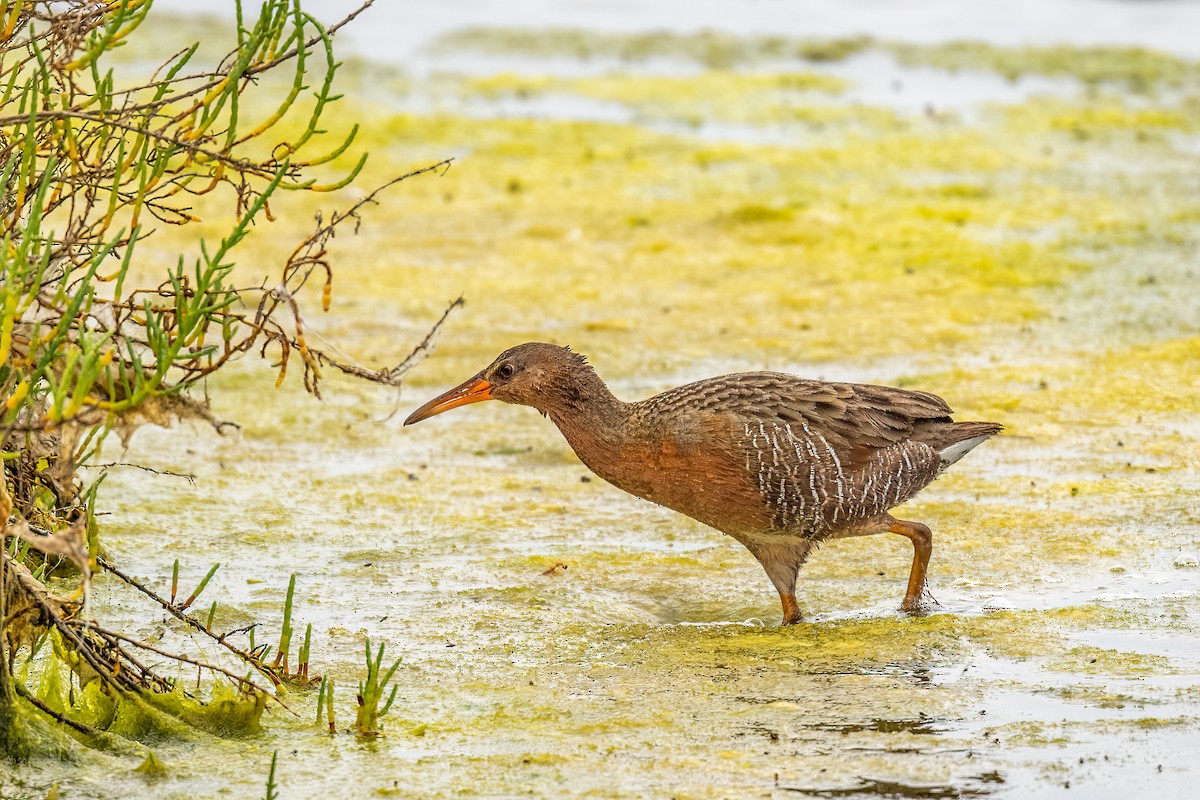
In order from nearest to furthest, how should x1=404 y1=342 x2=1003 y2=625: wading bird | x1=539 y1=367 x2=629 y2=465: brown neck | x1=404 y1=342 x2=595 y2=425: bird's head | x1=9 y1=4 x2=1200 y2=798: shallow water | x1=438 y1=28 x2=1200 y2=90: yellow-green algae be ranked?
1. x1=9 y1=4 x2=1200 y2=798: shallow water
2. x1=404 y1=342 x2=1003 y2=625: wading bird
3. x1=539 y1=367 x2=629 y2=465: brown neck
4. x1=404 y1=342 x2=595 y2=425: bird's head
5. x1=438 y1=28 x2=1200 y2=90: yellow-green algae

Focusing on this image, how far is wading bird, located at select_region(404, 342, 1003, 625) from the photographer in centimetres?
581

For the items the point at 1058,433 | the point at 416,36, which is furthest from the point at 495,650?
the point at 416,36

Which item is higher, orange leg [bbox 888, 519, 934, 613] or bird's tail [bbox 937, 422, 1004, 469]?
bird's tail [bbox 937, 422, 1004, 469]

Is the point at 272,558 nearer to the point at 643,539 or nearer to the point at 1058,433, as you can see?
the point at 643,539

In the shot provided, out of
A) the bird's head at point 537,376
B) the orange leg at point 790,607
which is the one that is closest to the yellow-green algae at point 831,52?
the bird's head at point 537,376

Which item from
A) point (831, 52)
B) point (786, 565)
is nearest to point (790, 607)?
point (786, 565)

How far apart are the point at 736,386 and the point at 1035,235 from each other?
5.81 m

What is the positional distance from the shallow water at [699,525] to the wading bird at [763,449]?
0.32 m

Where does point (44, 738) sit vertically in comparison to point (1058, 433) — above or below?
below

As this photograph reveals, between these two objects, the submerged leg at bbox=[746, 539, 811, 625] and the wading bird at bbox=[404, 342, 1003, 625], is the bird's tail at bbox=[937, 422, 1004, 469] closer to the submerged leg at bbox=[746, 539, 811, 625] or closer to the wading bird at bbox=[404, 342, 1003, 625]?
the wading bird at bbox=[404, 342, 1003, 625]

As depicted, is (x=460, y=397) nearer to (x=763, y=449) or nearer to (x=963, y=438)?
(x=763, y=449)

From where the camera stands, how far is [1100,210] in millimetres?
11727

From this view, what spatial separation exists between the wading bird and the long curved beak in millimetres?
58

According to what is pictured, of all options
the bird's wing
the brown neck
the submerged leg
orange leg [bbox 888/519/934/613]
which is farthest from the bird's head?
orange leg [bbox 888/519/934/613]
